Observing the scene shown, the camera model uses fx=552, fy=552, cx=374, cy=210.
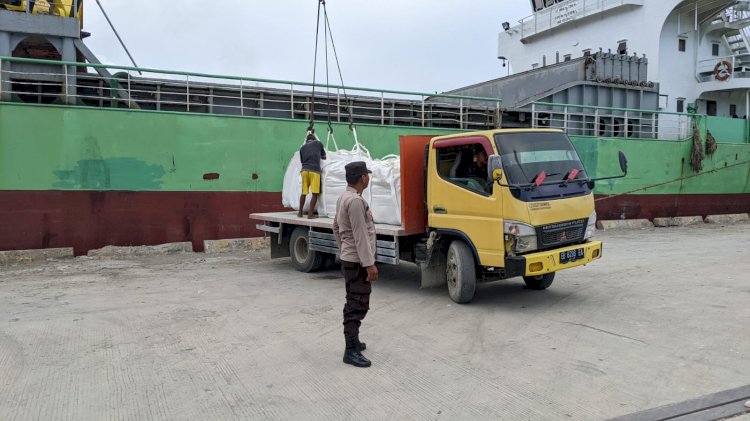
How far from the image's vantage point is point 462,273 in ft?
23.5

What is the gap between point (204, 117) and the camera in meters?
13.2

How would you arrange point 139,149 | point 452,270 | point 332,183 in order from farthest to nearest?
point 139,149
point 332,183
point 452,270

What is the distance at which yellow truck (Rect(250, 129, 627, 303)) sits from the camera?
22.1 feet

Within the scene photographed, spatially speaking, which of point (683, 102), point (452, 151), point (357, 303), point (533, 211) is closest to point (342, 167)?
point (452, 151)

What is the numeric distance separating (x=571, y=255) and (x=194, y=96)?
1073 cm

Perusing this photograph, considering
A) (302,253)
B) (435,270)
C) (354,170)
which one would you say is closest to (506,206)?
(435,270)

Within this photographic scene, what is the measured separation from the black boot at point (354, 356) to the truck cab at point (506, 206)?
252 cm

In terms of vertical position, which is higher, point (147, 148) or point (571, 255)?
point (147, 148)

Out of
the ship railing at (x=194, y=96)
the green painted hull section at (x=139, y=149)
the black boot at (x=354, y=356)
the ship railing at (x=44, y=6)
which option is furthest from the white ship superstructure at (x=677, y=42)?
the black boot at (x=354, y=356)

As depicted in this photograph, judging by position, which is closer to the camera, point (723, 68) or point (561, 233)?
point (561, 233)

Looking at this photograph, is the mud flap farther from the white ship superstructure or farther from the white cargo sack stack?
the white ship superstructure

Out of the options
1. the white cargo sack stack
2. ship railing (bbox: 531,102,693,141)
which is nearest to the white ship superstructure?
ship railing (bbox: 531,102,693,141)

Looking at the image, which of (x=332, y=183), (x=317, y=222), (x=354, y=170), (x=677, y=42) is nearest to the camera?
(x=354, y=170)

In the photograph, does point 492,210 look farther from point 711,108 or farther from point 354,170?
point 711,108
